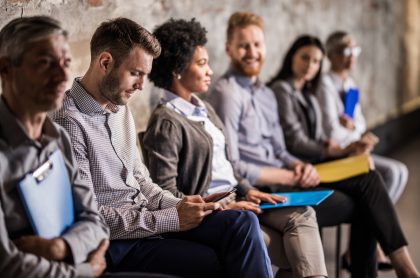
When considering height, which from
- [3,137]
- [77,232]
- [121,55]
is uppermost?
[121,55]

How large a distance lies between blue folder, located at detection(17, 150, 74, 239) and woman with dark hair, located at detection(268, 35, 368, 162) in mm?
2257

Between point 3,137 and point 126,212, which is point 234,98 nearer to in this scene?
point 126,212

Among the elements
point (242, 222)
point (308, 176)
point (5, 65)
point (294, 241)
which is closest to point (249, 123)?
point (308, 176)

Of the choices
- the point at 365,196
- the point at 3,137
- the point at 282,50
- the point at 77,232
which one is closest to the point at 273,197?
the point at 365,196

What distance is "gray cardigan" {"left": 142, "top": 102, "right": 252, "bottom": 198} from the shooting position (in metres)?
2.89

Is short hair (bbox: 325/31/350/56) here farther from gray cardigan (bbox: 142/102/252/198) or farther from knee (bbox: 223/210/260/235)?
knee (bbox: 223/210/260/235)

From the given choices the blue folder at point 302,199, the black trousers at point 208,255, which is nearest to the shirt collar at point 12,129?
the black trousers at point 208,255

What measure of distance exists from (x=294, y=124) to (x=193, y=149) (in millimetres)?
1304

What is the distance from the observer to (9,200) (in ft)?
6.31

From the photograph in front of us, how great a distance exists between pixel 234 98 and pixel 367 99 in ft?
11.2

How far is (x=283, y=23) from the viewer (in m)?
4.93

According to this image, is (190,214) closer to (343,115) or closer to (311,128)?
(311,128)

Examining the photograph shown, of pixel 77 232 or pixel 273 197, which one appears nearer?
pixel 77 232

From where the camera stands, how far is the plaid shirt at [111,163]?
95.4 inches
